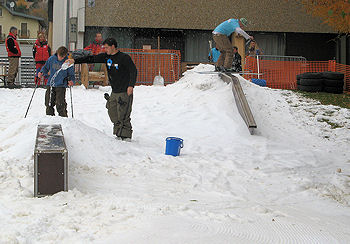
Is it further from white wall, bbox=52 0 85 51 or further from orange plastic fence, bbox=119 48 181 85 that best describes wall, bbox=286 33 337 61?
white wall, bbox=52 0 85 51

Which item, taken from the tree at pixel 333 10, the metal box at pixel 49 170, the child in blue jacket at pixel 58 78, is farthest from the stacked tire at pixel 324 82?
the metal box at pixel 49 170

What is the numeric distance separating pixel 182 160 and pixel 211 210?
2961mm

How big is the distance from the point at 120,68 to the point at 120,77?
17 cm

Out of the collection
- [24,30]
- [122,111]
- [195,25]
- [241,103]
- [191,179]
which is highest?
[24,30]

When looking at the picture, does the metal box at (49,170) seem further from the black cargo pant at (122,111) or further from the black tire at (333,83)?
the black tire at (333,83)

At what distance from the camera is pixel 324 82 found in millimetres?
16469

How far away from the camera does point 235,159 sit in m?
8.64

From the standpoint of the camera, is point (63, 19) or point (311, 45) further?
point (311, 45)

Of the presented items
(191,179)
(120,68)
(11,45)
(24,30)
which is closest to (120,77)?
(120,68)

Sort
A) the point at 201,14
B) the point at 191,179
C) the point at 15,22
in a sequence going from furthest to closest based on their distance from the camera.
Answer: the point at 15,22 → the point at 201,14 → the point at 191,179

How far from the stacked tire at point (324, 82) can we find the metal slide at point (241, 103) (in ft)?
12.4

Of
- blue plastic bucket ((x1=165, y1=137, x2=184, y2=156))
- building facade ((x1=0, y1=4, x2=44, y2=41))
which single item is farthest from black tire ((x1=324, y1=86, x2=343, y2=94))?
building facade ((x1=0, y1=4, x2=44, y2=41))

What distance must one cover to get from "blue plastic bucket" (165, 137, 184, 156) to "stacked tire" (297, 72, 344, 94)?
927 centimetres

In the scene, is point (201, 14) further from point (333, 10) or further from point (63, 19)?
point (333, 10)
